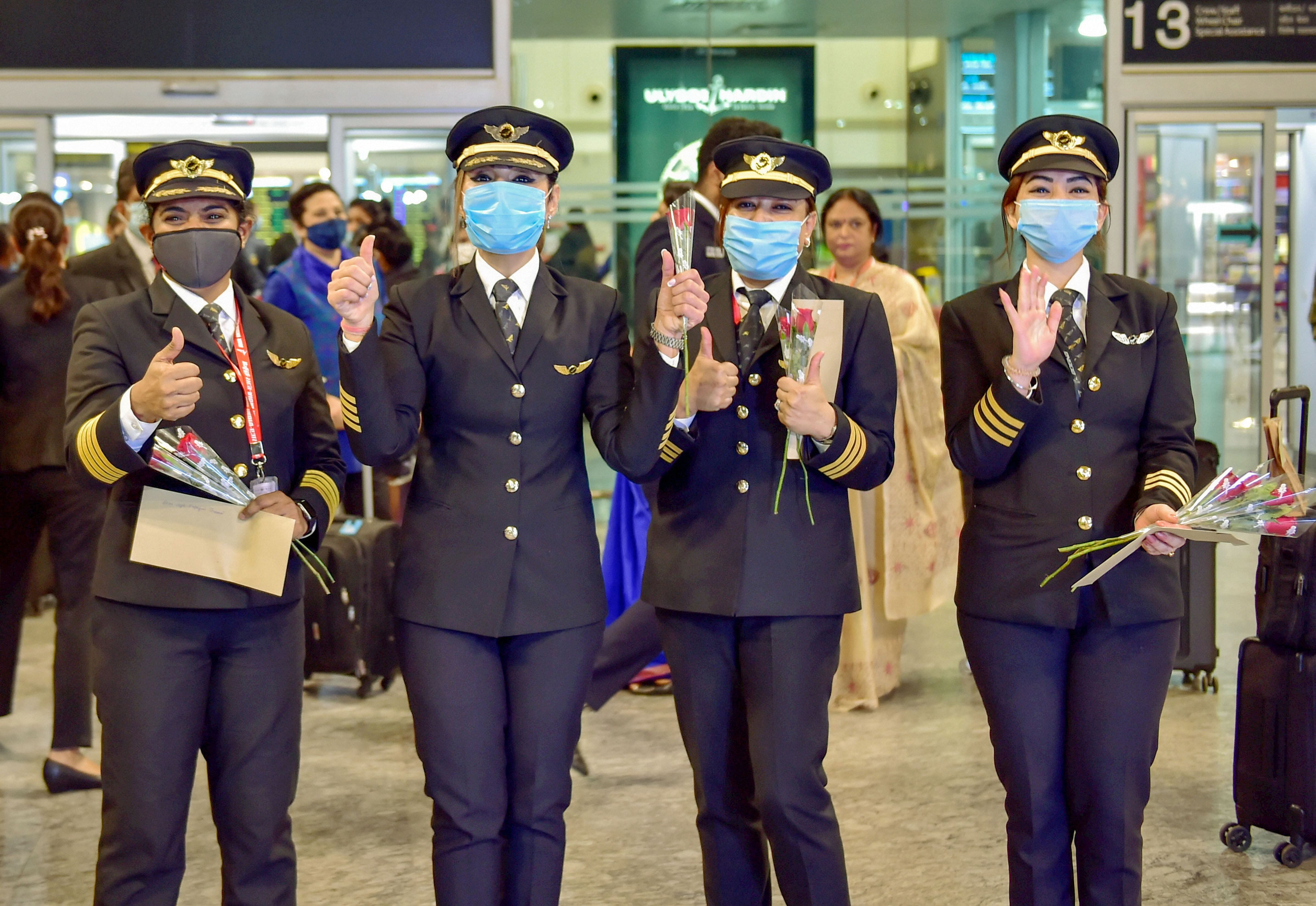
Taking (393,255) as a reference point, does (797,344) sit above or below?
below

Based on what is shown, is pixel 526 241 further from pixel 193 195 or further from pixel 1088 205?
pixel 1088 205

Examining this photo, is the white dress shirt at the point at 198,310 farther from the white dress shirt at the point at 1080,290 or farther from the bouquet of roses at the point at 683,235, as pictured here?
the white dress shirt at the point at 1080,290

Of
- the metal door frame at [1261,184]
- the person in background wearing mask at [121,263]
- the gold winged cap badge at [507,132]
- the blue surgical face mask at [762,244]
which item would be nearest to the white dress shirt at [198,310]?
the gold winged cap badge at [507,132]

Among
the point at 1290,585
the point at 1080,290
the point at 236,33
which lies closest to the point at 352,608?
the point at 236,33

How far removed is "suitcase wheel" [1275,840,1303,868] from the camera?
3.84 m

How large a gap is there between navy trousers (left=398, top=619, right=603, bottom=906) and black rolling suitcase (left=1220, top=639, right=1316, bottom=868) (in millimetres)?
2174

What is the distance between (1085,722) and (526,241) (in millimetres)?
1409

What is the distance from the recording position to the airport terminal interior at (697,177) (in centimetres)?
397

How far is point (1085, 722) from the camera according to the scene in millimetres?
2729

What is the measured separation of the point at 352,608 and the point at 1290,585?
3.31 m

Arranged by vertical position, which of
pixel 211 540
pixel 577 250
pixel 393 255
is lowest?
pixel 211 540

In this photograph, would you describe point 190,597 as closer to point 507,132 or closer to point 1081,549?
point 507,132

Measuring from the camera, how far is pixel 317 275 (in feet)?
18.7

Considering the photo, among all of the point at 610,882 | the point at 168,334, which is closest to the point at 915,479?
the point at 610,882
